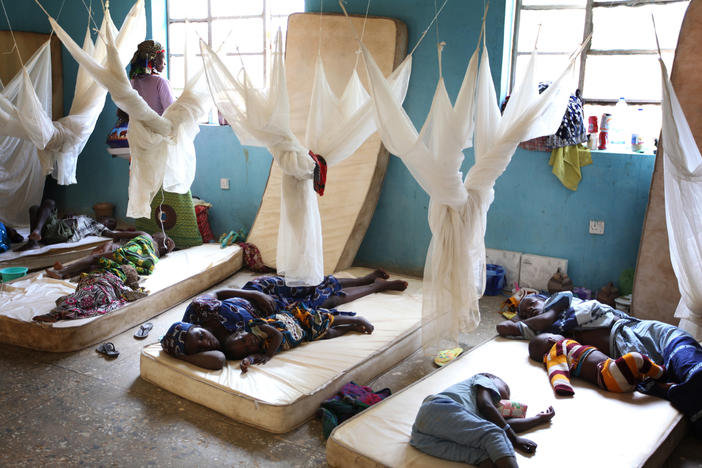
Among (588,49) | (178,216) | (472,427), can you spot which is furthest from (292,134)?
(588,49)

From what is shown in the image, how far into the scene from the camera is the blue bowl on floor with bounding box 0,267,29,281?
4125mm

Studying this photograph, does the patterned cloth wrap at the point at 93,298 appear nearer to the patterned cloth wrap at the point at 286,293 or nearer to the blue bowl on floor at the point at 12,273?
the blue bowl on floor at the point at 12,273

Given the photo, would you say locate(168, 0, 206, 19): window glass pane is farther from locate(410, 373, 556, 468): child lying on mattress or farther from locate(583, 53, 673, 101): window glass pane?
locate(410, 373, 556, 468): child lying on mattress

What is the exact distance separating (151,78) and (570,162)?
10.2 ft

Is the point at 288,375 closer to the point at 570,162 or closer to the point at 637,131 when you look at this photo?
the point at 570,162

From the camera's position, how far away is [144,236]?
445 centimetres

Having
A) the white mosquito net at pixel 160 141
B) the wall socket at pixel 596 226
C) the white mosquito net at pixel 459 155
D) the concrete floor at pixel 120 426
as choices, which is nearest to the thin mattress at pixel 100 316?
the concrete floor at pixel 120 426

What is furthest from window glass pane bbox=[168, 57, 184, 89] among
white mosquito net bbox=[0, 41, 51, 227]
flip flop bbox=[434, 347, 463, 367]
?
flip flop bbox=[434, 347, 463, 367]

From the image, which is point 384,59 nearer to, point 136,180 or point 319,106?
point 319,106

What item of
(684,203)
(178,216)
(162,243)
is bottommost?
(162,243)

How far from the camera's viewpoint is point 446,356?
10.7ft

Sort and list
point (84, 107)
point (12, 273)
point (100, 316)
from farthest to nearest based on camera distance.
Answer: point (84, 107) < point (12, 273) < point (100, 316)

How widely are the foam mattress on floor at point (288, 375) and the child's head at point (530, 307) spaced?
0.60 metres

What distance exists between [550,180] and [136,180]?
9.33 feet
